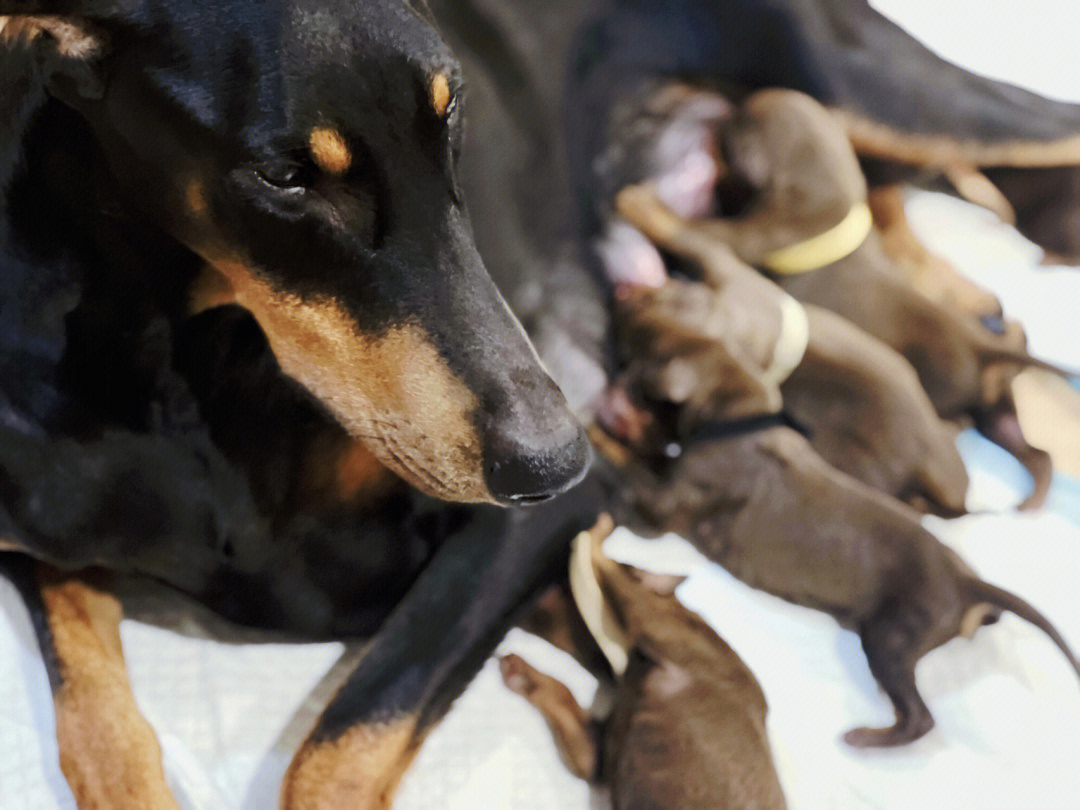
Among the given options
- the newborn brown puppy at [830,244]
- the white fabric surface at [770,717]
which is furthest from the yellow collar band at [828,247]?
the white fabric surface at [770,717]

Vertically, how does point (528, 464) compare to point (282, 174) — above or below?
below

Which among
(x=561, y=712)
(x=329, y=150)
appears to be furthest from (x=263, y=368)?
(x=561, y=712)

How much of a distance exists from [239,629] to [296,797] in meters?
0.26

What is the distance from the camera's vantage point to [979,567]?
4.54ft

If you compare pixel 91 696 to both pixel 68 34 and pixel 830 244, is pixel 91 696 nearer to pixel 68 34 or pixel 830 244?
pixel 68 34

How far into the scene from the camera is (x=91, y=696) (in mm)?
1075

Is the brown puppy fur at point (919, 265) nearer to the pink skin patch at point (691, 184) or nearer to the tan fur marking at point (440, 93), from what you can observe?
the pink skin patch at point (691, 184)

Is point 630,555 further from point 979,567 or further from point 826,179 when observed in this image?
point 826,179

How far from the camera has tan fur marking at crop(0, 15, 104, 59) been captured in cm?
78

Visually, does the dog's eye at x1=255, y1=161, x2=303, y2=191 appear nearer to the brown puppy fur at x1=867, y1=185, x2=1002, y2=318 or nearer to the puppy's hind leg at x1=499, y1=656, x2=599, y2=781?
the puppy's hind leg at x1=499, y1=656, x2=599, y2=781

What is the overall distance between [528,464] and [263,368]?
36 cm

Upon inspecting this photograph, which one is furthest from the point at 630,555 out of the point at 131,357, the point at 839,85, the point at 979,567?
the point at 839,85

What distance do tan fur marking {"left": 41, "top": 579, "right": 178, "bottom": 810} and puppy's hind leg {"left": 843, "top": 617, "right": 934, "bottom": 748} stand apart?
851 mm

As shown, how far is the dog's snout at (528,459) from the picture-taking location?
2.94 ft
